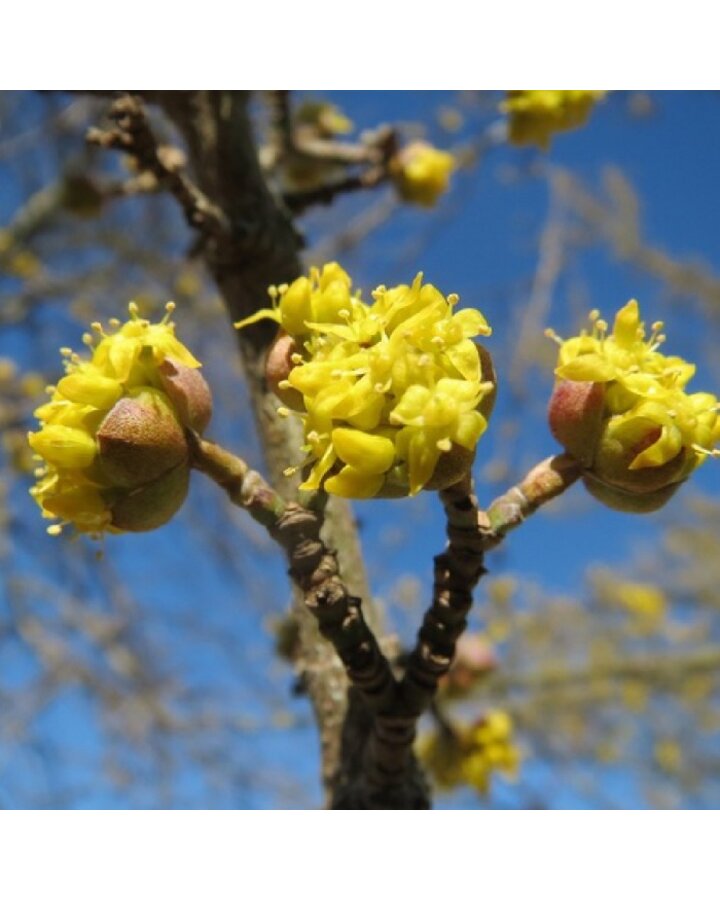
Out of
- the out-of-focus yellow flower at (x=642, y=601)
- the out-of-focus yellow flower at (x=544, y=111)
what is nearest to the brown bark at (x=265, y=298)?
the out-of-focus yellow flower at (x=544, y=111)

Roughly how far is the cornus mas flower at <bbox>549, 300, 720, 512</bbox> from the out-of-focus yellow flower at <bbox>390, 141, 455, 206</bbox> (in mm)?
1296

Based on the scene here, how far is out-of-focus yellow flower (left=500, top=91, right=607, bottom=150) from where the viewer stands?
2.20 meters

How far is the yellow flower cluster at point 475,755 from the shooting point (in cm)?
208

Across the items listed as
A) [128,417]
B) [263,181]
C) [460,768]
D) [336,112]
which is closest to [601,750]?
[460,768]

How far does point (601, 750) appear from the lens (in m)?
4.73

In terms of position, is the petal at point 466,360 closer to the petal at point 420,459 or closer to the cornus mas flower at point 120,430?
the petal at point 420,459

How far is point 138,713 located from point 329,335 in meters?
3.85

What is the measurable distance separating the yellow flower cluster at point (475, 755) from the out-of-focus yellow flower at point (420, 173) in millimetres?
1394

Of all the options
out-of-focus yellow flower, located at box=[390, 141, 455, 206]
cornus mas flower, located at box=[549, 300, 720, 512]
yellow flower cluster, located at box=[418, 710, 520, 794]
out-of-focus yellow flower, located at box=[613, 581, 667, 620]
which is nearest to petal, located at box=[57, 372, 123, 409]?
cornus mas flower, located at box=[549, 300, 720, 512]

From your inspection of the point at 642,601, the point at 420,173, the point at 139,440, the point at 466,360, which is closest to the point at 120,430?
the point at 139,440

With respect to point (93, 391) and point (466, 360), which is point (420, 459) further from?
point (93, 391)

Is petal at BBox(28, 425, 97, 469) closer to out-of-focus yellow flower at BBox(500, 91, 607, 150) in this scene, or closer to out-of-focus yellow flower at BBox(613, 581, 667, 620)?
out-of-focus yellow flower at BBox(500, 91, 607, 150)

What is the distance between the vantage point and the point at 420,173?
2373 mm

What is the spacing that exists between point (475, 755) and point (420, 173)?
4.95ft
